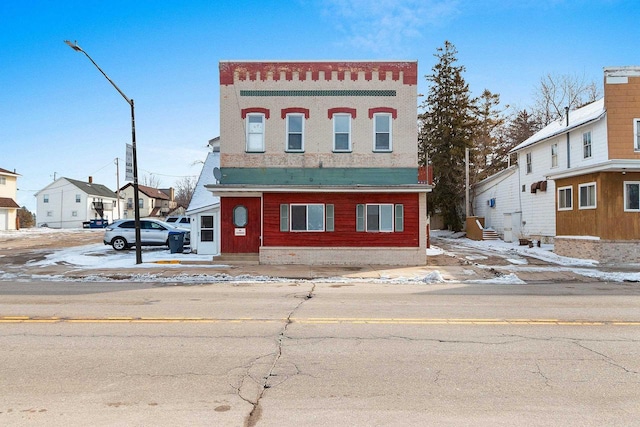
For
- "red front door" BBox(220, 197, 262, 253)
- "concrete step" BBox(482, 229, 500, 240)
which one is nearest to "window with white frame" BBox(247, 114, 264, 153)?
"red front door" BBox(220, 197, 262, 253)

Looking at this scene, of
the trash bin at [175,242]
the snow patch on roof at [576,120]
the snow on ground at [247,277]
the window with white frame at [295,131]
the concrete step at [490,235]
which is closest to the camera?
the snow on ground at [247,277]

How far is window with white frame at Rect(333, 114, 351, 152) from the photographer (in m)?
19.6

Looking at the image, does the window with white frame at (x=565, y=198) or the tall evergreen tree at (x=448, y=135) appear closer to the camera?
the window with white frame at (x=565, y=198)

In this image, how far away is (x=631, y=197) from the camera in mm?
18750

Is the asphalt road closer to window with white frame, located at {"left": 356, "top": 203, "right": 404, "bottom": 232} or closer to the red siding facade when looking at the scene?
the red siding facade

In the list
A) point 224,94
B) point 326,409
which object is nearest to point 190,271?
point 224,94

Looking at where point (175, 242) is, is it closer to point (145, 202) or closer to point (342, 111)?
point (342, 111)

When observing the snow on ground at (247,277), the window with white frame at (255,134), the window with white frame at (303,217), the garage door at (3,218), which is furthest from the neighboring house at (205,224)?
the garage door at (3,218)

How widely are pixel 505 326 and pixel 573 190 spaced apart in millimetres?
15873

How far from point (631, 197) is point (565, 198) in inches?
119

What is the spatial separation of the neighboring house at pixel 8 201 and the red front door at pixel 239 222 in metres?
43.3

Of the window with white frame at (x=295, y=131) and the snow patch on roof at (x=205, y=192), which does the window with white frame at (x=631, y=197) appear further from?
the snow patch on roof at (x=205, y=192)

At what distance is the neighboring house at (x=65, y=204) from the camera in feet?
217

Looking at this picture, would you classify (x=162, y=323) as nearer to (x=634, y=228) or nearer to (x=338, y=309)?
(x=338, y=309)
